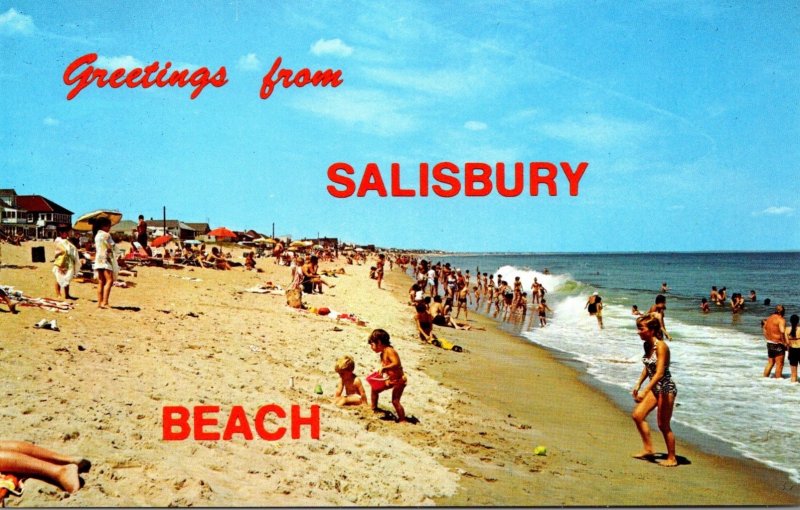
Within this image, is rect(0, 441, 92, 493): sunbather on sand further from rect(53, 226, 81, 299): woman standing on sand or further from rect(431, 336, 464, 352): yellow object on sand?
rect(431, 336, 464, 352): yellow object on sand

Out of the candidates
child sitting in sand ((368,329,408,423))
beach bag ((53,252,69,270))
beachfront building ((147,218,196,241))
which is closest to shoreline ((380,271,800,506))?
child sitting in sand ((368,329,408,423))

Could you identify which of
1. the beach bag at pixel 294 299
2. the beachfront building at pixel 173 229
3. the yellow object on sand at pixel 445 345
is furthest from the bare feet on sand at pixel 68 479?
the beachfront building at pixel 173 229

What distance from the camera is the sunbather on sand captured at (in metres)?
4.41

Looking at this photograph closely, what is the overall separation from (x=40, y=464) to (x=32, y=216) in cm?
5650

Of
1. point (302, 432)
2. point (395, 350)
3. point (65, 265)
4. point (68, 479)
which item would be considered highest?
point (65, 265)

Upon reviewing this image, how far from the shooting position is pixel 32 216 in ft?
170

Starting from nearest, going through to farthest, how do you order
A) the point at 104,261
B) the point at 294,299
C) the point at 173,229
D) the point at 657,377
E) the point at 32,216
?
the point at 657,377 < the point at 104,261 < the point at 294,299 < the point at 32,216 < the point at 173,229

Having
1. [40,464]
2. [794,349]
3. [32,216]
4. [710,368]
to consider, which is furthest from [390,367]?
[32,216]

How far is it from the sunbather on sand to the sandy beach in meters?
0.09

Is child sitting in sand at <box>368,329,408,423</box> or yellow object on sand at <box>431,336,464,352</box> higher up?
child sitting in sand at <box>368,329,408,423</box>

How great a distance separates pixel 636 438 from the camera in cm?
782

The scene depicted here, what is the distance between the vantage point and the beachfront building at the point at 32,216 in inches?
1897

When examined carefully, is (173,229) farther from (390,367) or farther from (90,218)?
(390,367)

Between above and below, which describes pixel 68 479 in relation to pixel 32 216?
below
